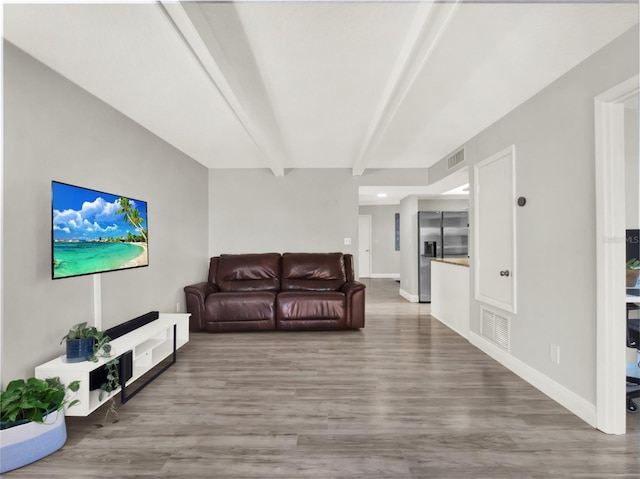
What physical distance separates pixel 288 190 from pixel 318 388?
323 centimetres

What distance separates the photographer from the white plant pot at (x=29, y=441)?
153 cm

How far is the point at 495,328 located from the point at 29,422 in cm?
356

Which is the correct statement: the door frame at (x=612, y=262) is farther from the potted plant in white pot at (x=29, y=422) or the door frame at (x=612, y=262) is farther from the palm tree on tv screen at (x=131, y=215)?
the palm tree on tv screen at (x=131, y=215)

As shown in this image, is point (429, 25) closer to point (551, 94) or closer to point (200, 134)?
point (551, 94)

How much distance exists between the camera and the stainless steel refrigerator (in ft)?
19.0

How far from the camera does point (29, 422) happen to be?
159 cm

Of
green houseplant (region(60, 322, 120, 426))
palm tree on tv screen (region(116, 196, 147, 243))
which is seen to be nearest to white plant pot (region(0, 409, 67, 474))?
green houseplant (region(60, 322, 120, 426))

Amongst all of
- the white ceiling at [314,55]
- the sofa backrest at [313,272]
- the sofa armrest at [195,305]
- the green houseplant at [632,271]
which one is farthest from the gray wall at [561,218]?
the sofa armrest at [195,305]

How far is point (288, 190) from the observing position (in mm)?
4887

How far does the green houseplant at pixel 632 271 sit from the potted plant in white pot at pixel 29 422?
12.5 feet

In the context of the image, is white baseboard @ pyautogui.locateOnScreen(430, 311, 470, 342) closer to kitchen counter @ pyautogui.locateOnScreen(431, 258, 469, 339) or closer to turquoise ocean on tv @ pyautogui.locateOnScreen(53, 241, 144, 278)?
kitchen counter @ pyautogui.locateOnScreen(431, 258, 469, 339)

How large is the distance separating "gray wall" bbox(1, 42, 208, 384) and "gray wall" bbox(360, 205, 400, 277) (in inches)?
275

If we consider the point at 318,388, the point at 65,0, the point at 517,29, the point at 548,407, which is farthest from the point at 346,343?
the point at 65,0

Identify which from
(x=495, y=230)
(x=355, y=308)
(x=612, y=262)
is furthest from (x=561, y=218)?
(x=355, y=308)
